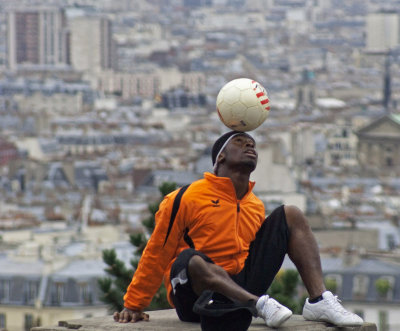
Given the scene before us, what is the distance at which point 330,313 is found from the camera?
32.8ft

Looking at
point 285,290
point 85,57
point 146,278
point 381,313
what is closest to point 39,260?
point 381,313

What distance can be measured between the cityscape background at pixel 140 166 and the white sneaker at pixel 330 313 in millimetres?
7538

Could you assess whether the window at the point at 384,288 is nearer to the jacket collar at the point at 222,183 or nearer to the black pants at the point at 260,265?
the black pants at the point at 260,265

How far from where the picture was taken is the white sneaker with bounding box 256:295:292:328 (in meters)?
9.69

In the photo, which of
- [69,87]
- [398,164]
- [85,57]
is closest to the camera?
[398,164]

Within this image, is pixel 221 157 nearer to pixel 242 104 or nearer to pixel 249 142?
pixel 249 142

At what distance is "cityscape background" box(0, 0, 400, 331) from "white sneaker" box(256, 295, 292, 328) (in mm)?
7893

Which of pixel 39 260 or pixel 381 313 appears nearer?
pixel 381 313

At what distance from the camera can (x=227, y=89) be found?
10102 mm

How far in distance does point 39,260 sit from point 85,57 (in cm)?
16253

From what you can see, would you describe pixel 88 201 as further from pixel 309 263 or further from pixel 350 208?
pixel 309 263

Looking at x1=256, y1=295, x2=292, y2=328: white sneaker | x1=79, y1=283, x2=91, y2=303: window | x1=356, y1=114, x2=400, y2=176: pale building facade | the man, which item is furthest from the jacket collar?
x1=356, y1=114, x2=400, y2=176: pale building facade

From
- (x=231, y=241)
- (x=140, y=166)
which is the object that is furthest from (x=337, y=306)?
(x=140, y=166)

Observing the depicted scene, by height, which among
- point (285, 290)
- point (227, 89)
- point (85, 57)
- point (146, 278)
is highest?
point (227, 89)
